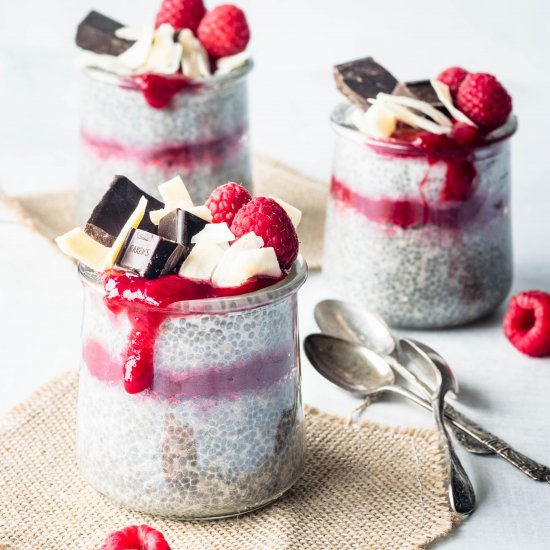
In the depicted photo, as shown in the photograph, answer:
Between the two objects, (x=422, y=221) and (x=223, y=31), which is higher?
(x=223, y=31)

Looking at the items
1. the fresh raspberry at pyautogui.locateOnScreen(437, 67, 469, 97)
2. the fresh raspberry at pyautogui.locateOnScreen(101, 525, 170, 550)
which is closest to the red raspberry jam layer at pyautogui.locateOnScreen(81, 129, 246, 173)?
the fresh raspberry at pyautogui.locateOnScreen(437, 67, 469, 97)

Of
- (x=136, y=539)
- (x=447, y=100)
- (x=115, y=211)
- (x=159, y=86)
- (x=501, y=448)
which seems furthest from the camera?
(x=159, y=86)

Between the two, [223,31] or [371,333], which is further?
[223,31]

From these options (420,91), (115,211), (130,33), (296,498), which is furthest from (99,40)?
(296,498)

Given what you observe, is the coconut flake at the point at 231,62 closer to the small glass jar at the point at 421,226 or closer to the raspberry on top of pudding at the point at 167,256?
the small glass jar at the point at 421,226

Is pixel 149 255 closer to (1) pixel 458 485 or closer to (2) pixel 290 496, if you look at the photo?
(2) pixel 290 496

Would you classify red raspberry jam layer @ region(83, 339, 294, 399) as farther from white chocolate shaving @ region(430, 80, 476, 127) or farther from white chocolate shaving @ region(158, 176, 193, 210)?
white chocolate shaving @ region(430, 80, 476, 127)

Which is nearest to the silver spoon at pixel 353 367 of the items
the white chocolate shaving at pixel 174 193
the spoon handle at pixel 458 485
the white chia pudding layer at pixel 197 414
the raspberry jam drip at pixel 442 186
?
the spoon handle at pixel 458 485

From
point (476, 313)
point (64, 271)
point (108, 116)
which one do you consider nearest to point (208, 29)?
point (108, 116)
